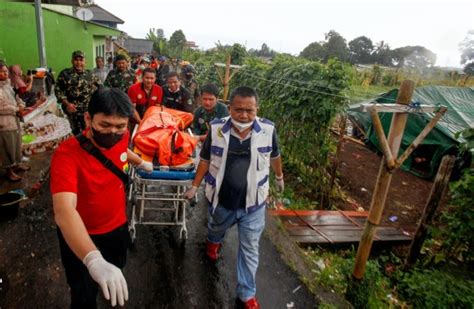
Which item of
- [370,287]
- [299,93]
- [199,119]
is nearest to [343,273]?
[370,287]

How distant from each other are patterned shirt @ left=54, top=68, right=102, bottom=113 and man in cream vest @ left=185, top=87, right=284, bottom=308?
2.99 m

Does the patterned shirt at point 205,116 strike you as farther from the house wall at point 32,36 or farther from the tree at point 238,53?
the tree at point 238,53

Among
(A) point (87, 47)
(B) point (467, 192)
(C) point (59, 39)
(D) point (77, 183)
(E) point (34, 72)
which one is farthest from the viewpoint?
(A) point (87, 47)

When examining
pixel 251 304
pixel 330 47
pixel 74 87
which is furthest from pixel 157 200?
pixel 330 47

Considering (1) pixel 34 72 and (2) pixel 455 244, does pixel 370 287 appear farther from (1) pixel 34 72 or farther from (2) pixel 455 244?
(1) pixel 34 72

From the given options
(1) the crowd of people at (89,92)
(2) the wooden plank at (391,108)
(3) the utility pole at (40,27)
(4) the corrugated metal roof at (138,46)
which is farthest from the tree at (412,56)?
(2) the wooden plank at (391,108)

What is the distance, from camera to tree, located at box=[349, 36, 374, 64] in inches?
2031

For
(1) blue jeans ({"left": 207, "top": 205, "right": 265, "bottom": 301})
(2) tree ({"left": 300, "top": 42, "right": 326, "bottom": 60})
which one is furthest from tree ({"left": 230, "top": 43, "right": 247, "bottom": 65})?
(2) tree ({"left": 300, "top": 42, "right": 326, "bottom": 60})

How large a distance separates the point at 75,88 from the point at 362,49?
55.8 metres

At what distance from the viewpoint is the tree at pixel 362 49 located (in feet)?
169

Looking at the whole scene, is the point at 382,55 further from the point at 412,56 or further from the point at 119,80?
the point at 119,80

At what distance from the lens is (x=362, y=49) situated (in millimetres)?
52281

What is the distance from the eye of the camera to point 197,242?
3895mm

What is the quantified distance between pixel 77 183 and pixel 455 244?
16.3ft
